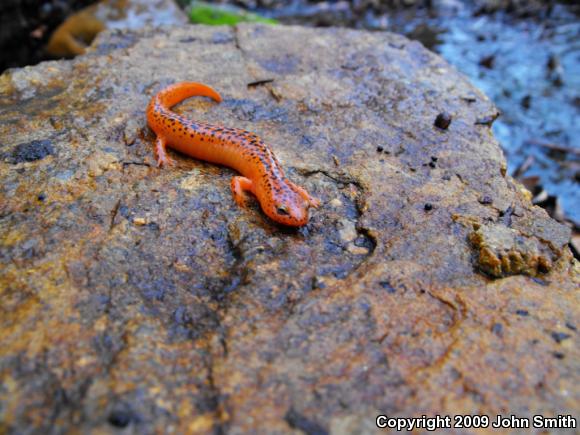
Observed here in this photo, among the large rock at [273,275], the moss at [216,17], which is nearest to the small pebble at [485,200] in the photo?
the large rock at [273,275]

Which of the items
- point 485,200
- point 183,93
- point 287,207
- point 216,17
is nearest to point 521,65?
point 216,17

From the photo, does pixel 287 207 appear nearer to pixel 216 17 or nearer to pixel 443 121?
pixel 443 121

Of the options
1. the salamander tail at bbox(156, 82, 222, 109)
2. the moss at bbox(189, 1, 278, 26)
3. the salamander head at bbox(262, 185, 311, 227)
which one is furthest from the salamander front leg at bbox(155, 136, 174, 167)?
the moss at bbox(189, 1, 278, 26)

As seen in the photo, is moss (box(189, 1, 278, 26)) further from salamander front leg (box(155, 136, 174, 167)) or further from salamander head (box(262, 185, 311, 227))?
salamander head (box(262, 185, 311, 227))

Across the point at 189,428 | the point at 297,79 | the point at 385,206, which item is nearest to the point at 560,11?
the point at 297,79

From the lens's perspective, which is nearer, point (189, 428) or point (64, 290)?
point (189, 428)

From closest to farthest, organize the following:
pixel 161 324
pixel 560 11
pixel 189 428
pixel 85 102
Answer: pixel 189 428 < pixel 161 324 < pixel 85 102 < pixel 560 11

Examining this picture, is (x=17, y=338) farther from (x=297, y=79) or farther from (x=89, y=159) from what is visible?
(x=297, y=79)
